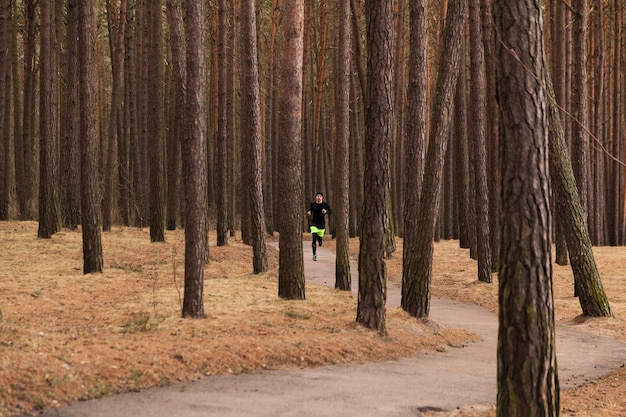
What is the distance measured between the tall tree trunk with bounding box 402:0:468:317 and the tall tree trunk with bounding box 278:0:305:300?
6.70ft

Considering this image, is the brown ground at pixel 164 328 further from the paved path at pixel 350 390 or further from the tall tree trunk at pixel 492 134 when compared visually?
the tall tree trunk at pixel 492 134

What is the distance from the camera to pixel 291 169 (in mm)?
13617

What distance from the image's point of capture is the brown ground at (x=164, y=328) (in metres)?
7.72

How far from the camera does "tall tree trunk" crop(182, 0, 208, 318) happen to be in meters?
11.6

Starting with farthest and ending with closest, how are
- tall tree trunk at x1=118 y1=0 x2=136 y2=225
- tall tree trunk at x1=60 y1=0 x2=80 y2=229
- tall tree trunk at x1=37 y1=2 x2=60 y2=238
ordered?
tall tree trunk at x1=118 y1=0 x2=136 y2=225, tall tree trunk at x1=37 y1=2 x2=60 y2=238, tall tree trunk at x1=60 y1=0 x2=80 y2=229

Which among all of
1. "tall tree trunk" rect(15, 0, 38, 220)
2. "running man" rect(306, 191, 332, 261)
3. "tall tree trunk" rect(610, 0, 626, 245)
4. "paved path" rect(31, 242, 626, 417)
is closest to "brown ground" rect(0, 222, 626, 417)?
"paved path" rect(31, 242, 626, 417)

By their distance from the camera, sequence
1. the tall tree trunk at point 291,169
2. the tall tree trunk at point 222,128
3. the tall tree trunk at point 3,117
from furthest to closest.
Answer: the tall tree trunk at point 3,117 < the tall tree trunk at point 222,128 < the tall tree trunk at point 291,169

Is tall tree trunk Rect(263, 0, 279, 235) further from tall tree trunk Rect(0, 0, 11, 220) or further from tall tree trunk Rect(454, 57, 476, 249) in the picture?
tall tree trunk Rect(0, 0, 11, 220)

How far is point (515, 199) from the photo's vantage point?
594cm

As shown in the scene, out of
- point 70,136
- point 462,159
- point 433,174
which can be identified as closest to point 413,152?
point 433,174

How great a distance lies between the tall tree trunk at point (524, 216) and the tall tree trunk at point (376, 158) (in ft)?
16.4

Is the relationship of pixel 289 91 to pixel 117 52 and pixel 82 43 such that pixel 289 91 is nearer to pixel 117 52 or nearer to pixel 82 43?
pixel 82 43

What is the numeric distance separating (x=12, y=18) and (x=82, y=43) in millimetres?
15418

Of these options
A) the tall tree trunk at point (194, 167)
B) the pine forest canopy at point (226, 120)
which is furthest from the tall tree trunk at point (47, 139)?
the tall tree trunk at point (194, 167)
